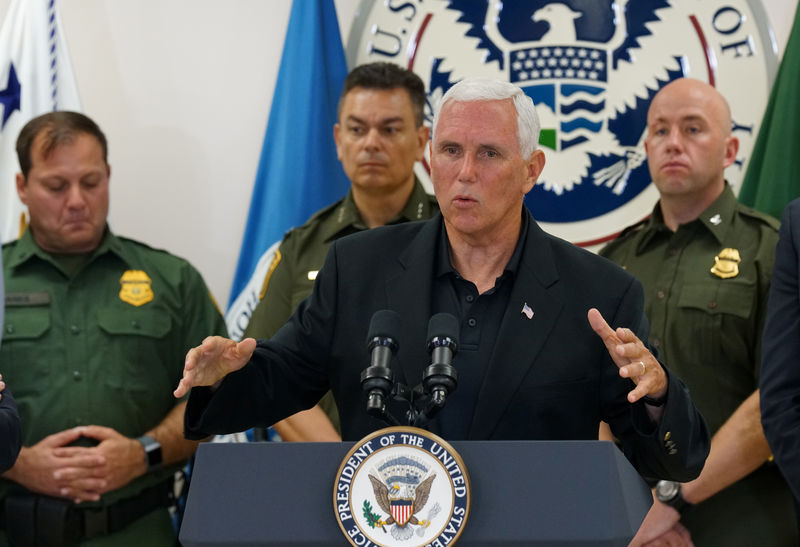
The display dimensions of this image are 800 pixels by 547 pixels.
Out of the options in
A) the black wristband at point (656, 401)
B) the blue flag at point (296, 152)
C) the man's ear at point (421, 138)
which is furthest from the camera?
the blue flag at point (296, 152)

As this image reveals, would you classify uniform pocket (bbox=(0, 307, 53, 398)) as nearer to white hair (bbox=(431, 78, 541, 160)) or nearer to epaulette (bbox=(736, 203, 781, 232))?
white hair (bbox=(431, 78, 541, 160))

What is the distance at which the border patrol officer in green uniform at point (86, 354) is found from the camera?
129 inches

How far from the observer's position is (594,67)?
417 centimetres

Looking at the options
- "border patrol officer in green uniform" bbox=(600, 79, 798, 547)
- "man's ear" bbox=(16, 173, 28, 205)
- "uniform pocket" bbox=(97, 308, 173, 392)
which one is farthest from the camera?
"man's ear" bbox=(16, 173, 28, 205)

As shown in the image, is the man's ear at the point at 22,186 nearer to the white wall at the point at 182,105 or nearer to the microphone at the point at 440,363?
the white wall at the point at 182,105

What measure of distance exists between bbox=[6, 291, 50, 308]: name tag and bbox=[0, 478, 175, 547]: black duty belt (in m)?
0.63

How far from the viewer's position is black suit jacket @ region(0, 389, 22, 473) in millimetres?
2297

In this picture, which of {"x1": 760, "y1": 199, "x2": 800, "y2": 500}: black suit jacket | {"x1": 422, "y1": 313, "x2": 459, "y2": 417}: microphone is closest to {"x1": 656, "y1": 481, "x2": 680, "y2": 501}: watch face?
{"x1": 760, "y1": 199, "x2": 800, "y2": 500}: black suit jacket

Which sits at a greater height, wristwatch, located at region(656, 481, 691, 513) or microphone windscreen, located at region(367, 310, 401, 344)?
microphone windscreen, located at region(367, 310, 401, 344)

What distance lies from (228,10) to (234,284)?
1166mm

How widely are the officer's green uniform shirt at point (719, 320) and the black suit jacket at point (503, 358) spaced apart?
38.9 inches

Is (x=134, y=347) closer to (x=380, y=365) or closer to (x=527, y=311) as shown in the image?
(x=527, y=311)

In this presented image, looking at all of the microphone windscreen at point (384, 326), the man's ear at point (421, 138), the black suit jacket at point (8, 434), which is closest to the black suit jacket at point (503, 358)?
the microphone windscreen at point (384, 326)

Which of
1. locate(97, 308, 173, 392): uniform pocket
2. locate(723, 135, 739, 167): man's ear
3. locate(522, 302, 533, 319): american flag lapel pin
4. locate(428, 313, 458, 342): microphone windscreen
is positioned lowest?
locate(97, 308, 173, 392): uniform pocket
